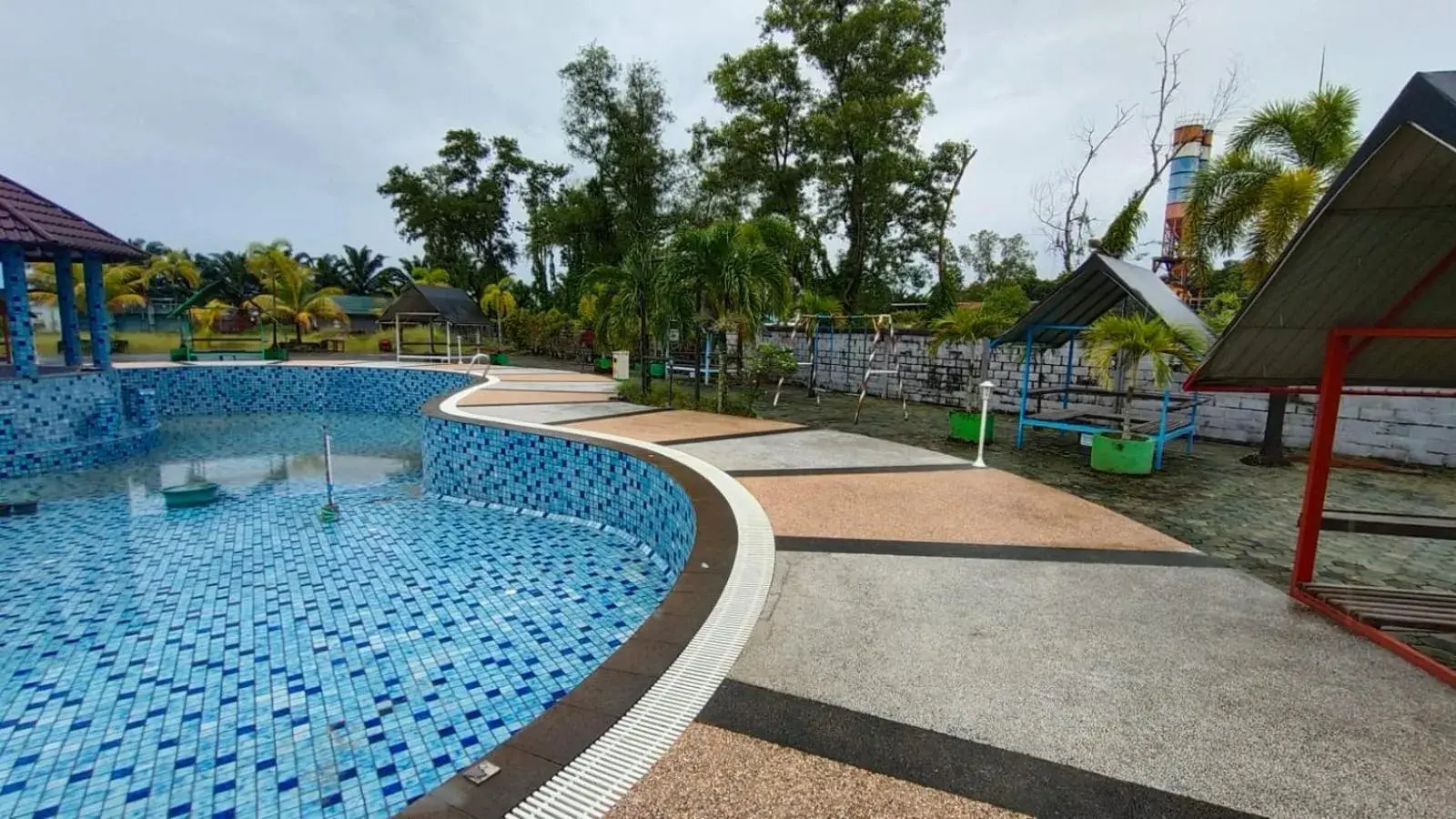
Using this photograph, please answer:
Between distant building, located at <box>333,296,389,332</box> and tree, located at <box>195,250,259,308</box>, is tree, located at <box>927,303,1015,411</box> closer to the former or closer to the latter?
tree, located at <box>195,250,259,308</box>

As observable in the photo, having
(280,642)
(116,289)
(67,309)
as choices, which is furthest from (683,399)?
(116,289)

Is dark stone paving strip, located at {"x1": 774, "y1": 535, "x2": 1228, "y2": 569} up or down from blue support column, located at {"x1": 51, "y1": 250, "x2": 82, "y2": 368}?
down

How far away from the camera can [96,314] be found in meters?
11.7

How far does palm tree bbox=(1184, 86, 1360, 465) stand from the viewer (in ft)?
25.2

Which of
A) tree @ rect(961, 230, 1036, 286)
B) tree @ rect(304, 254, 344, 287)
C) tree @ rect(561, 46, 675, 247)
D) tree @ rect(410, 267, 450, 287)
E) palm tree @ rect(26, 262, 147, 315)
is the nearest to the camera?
tree @ rect(561, 46, 675, 247)

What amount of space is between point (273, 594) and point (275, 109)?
23.5 meters

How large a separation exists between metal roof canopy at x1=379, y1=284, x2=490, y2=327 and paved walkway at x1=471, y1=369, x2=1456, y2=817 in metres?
18.9

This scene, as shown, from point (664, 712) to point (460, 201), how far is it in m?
40.5

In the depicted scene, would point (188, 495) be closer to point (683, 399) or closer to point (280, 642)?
point (280, 642)

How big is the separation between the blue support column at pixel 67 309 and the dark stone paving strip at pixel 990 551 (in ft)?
49.3

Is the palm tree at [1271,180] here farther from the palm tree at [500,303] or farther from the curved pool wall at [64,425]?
the palm tree at [500,303]

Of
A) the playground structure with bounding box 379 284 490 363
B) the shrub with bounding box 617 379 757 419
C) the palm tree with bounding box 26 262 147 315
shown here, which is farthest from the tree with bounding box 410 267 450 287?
the shrub with bounding box 617 379 757 419

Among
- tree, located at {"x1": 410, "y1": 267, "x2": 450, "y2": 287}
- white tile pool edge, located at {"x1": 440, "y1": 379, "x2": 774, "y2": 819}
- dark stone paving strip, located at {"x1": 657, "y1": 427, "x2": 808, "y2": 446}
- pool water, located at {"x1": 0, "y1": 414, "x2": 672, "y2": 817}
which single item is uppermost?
tree, located at {"x1": 410, "y1": 267, "x2": 450, "y2": 287}

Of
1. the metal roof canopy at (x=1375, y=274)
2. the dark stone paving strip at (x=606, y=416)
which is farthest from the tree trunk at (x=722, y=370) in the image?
the metal roof canopy at (x=1375, y=274)
